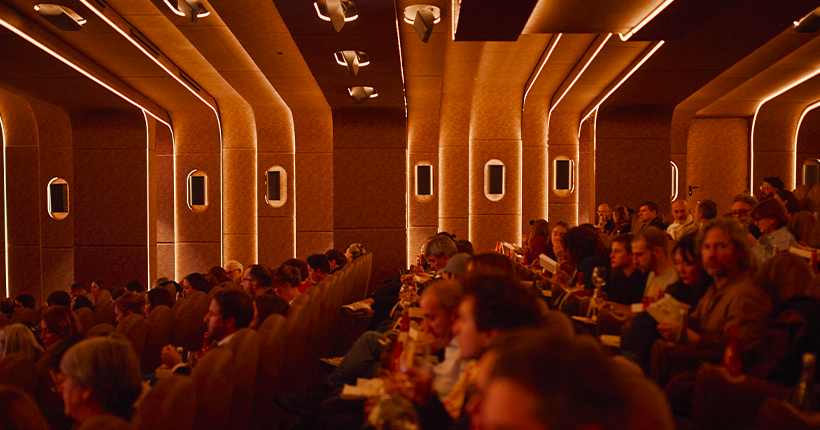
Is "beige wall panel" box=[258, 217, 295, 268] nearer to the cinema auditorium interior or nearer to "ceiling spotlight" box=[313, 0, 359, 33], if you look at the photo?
the cinema auditorium interior

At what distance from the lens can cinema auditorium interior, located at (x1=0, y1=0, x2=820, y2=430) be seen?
192 cm

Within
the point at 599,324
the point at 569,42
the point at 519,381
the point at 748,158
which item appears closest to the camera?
the point at 519,381

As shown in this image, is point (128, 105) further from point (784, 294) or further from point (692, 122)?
point (692, 122)

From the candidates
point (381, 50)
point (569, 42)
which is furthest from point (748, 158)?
point (381, 50)

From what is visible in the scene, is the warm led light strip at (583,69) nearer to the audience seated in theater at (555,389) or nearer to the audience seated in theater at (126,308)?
the audience seated in theater at (126,308)

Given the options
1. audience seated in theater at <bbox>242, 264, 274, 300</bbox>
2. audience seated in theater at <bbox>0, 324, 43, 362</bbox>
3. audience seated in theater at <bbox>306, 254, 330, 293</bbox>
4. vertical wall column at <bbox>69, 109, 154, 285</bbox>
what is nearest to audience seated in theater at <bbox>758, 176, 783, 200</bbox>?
audience seated in theater at <bbox>306, 254, 330, 293</bbox>

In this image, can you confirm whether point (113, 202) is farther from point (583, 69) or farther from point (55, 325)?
point (583, 69)

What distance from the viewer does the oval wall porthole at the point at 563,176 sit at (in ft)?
36.7

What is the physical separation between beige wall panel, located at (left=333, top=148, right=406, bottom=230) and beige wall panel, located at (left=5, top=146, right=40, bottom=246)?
5.61m

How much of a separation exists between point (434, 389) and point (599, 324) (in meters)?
1.55

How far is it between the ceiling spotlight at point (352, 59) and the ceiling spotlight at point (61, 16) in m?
2.39

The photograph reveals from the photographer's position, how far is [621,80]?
7465mm

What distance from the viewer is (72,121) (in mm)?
9453

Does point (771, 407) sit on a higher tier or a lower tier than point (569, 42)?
lower
